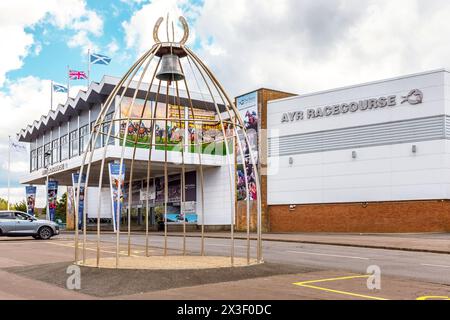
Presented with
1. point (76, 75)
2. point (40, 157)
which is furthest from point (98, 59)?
point (40, 157)

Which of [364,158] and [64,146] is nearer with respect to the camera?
[364,158]

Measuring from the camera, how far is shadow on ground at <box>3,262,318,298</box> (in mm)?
9562

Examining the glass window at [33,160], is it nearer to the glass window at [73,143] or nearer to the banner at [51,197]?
the glass window at [73,143]

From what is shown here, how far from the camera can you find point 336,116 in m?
35.5

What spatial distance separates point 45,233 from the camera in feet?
90.7

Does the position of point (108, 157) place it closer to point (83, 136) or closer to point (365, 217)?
point (83, 136)

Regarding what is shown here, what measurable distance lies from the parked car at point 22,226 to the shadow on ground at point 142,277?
1602 cm

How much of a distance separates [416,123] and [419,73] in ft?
9.90

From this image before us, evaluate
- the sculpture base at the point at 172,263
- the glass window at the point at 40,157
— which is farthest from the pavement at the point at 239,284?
the glass window at the point at 40,157

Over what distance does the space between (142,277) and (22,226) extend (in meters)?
19.1

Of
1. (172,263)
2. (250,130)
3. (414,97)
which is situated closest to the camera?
(172,263)

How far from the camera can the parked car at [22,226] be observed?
27047 mm

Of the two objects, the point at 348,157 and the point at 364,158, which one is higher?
the point at 348,157
